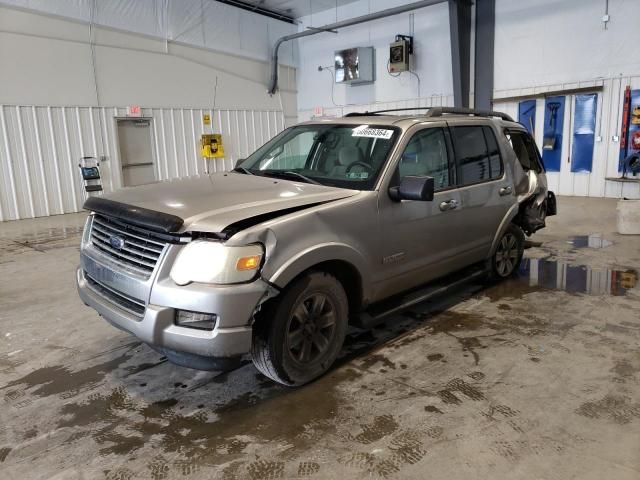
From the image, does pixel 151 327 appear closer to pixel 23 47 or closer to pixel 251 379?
pixel 251 379

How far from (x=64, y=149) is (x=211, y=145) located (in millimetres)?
3562

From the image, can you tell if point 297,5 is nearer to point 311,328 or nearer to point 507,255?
point 507,255

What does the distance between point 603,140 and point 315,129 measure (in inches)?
334

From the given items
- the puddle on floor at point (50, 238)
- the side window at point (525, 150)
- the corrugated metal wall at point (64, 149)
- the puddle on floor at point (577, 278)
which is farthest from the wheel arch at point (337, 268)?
the corrugated metal wall at point (64, 149)

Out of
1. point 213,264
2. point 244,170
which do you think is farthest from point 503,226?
point 213,264

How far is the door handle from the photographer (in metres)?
3.62

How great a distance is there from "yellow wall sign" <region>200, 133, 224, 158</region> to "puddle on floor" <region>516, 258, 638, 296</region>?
29.8 feet

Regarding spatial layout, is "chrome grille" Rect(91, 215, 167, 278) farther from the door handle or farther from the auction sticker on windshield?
the door handle

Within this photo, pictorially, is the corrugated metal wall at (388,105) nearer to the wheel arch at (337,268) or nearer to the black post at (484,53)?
the black post at (484,53)

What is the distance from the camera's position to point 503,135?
14.9 feet

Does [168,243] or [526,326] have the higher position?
[168,243]

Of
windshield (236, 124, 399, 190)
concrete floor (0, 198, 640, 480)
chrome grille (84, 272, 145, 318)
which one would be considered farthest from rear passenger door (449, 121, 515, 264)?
chrome grille (84, 272, 145, 318)

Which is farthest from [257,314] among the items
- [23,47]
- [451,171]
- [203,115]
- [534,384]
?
[203,115]

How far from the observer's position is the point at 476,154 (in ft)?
13.4
